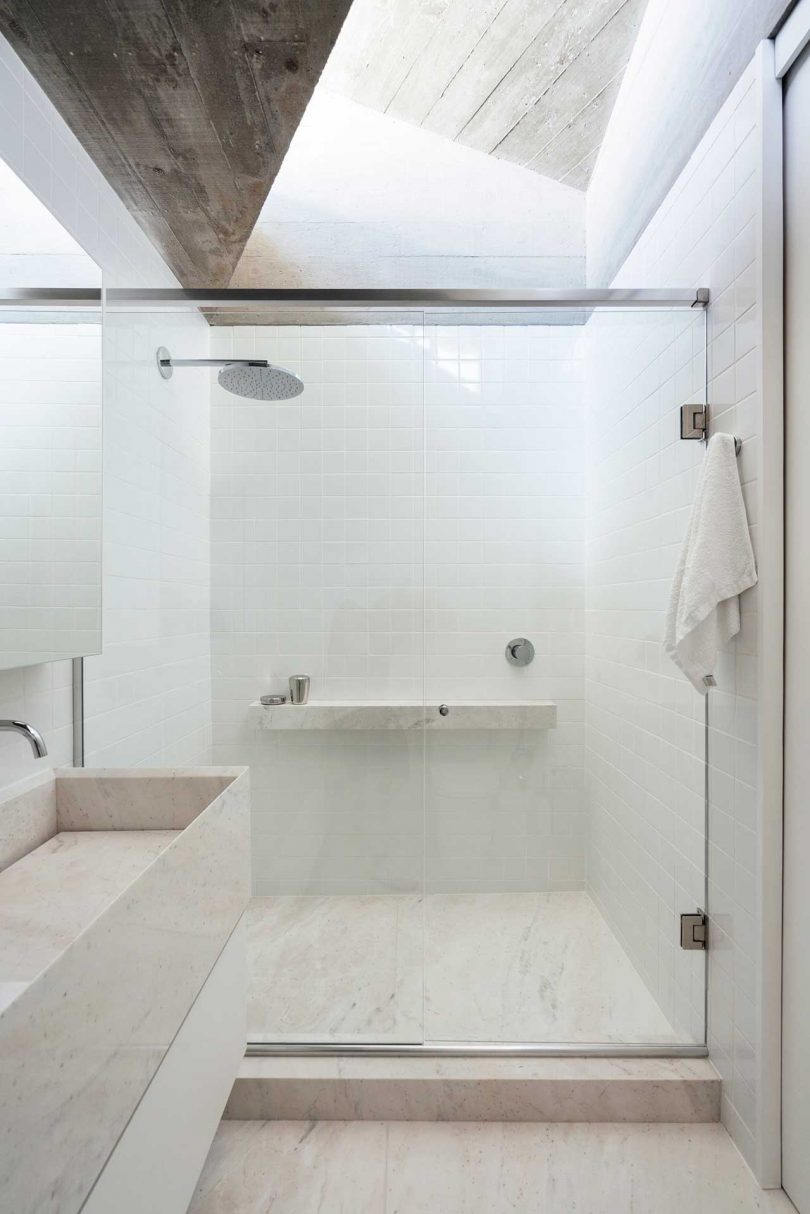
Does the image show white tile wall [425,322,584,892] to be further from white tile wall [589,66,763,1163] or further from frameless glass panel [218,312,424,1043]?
white tile wall [589,66,763,1163]

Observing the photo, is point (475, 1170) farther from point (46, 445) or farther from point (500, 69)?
point (500, 69)

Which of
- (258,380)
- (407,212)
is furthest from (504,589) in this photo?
(407,212)

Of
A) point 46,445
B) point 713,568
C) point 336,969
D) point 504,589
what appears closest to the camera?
point 46,445

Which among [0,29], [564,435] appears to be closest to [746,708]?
[564,435]

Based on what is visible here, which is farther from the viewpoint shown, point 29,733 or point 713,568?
point 713,568

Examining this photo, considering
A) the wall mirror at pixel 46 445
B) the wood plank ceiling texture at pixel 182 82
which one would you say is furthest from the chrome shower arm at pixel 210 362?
the wood plank ceiling texture at pixel 182 82

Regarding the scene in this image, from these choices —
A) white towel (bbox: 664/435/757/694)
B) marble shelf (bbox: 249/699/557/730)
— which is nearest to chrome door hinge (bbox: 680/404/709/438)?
white towel (bbox: 664/435/757/694)

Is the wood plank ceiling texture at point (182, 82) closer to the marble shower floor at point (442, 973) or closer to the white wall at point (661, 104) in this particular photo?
the white wall at point (661, 104)

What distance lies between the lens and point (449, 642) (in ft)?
6.10

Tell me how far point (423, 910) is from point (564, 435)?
141 cm

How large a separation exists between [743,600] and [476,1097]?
136 cm

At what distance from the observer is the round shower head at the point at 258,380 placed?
1781 millimetres

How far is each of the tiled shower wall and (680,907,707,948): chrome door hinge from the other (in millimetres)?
286

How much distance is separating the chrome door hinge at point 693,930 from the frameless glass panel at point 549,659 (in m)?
0.07
